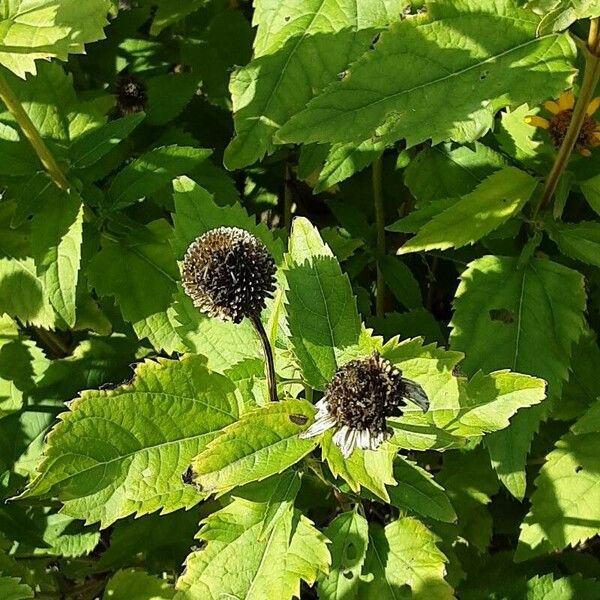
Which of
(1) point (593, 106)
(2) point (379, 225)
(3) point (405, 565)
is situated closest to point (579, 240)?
(1) point (593, 106)

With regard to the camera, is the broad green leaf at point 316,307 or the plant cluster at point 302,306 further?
the broad green leaf at point 316,307

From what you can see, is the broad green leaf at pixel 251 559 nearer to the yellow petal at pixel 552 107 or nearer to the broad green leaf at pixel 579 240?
the broad green leaf at pixel 579 240

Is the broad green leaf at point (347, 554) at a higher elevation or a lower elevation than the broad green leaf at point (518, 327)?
lower

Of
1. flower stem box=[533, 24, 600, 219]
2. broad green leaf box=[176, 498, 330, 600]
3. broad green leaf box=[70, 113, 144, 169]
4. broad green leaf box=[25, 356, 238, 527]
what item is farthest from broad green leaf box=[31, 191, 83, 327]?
flower stem box=[533, 24, 600, 219]

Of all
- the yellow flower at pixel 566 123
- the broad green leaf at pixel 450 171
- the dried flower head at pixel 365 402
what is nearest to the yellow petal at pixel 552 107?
the yellow flower at pixel 566 123

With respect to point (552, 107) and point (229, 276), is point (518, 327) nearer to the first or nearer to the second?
point (552, 107)

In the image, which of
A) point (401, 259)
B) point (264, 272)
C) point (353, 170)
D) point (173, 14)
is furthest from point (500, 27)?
point (173, 14)

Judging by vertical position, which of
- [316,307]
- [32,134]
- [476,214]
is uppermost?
[32,134]
